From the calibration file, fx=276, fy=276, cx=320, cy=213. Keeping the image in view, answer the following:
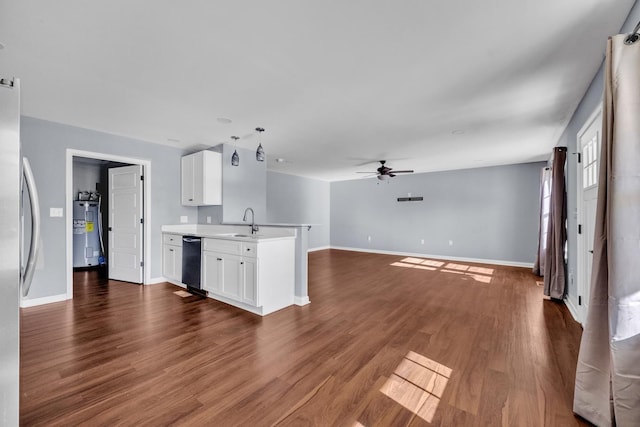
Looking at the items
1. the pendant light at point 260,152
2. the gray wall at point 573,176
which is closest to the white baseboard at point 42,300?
the pendant light at point 260,152

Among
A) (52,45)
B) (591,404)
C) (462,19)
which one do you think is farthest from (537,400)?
(52,45)

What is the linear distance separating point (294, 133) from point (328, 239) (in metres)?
6.05

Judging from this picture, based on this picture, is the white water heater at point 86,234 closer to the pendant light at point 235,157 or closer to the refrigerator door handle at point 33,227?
the pendant light at point 235,157

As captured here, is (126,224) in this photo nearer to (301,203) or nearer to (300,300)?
(300,300)

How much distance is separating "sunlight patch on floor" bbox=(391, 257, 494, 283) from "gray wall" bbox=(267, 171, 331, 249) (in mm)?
2743

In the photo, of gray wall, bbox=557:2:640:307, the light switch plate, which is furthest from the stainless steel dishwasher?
gray wall, bbox=557:2:640:307

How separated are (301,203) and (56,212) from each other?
577 centimetres

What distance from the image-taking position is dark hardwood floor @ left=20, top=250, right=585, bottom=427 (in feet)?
5.45

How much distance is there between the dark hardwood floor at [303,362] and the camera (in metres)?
1.66

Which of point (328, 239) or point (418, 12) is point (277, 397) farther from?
point (328, 239)

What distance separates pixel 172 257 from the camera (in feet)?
14.9

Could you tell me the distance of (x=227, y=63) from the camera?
2293 millimetres

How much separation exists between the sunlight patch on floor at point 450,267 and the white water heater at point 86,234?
658 cm

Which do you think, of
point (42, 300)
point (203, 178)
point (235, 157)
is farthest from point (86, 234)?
point (235, 157)
